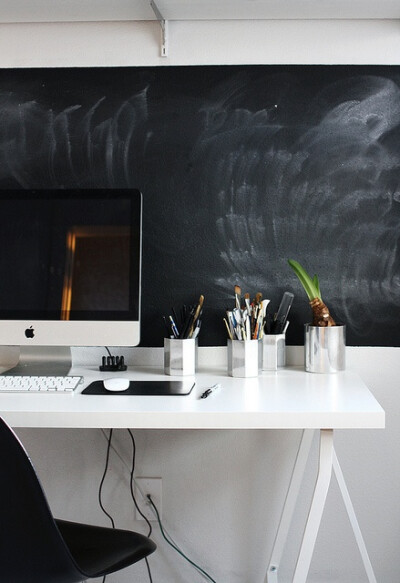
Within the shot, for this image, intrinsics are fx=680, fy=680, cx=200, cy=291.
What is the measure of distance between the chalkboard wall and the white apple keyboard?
425mm

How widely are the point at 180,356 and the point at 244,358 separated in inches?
7.3

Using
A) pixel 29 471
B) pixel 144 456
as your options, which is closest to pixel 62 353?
pixel 144 456

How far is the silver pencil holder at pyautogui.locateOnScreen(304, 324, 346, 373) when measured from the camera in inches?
77.4

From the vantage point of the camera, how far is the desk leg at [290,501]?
81.0 inches

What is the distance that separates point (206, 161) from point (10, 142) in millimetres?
637

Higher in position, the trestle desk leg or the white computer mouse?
the white computer mouse

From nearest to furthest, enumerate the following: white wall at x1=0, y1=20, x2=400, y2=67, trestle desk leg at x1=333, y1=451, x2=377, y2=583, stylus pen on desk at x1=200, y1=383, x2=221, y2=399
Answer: stylus pen on desk at x1=200, y1=383, x2=221, y2=399
trestle desk leg at x1=333, y1=451, x2=377, y2=583
white wall at x1=0, y1=20, x2=400, y2=67

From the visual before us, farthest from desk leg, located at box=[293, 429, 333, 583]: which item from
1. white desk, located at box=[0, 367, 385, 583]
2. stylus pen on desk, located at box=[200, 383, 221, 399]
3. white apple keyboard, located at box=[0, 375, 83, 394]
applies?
white apple keyboard, located at box=[0, 375, 83, 394]

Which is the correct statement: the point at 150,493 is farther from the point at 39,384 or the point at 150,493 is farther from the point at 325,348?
the point at 325,348

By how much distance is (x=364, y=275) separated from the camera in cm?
214

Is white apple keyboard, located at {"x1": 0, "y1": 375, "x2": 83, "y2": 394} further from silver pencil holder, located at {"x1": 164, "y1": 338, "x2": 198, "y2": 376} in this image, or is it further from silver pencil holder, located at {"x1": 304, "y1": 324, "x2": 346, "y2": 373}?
silver pencil holder, located at {"x1": 304, "y1": 324, "x2": 346, "y2": 373}

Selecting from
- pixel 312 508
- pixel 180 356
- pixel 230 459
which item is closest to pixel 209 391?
pixel 180 356

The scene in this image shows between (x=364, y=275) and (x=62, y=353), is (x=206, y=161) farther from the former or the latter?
(x=62, y=353)

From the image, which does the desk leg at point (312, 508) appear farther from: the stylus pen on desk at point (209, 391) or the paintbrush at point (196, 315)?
the paintbrush at point (196, 315)
